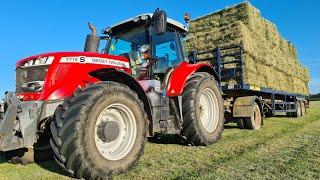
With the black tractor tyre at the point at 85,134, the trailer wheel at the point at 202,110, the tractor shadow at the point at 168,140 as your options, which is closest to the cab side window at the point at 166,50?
the trailer wheel at the point at 202,110

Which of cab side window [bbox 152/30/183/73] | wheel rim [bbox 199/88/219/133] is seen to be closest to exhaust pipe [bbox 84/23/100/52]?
cab side window [bbox 152/30/183/73]

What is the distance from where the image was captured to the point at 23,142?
4.41 m

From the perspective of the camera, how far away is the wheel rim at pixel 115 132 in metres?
4.71

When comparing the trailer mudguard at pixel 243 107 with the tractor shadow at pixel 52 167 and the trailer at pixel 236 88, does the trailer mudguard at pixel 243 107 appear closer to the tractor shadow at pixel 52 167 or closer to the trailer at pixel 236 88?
the trailer at pixel 236 88

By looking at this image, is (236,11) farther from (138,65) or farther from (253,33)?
(138,65)

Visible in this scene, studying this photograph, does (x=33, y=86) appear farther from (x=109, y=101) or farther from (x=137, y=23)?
(x=137, y=23)

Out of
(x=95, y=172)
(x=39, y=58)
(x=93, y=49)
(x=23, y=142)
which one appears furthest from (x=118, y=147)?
(x=93, y=49)

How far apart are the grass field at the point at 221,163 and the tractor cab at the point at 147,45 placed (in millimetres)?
1406

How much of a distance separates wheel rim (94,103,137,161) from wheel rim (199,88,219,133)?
93.7 inches

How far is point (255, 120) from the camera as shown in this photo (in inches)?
393

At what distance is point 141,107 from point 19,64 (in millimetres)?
1887

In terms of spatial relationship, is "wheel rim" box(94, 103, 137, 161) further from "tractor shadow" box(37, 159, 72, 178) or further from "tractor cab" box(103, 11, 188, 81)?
"tractor cab" box(103, 11, 188, 81)

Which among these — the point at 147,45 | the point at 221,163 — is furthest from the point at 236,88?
the point at 221,163

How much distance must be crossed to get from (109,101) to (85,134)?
583 mm
